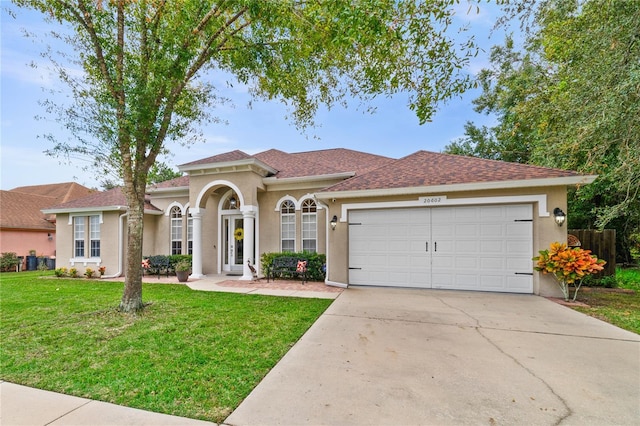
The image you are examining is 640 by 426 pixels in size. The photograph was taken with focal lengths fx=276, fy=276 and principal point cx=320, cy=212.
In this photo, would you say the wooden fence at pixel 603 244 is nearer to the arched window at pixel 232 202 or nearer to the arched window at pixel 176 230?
the arched window at pixel 232 202

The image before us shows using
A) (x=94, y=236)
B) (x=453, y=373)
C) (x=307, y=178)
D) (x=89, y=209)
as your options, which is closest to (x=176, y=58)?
(x=307, y=178)

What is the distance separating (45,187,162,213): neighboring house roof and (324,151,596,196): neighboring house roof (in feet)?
29.6

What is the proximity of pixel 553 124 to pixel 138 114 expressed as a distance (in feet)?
39.3

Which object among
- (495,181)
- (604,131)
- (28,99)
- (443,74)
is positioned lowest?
(495,181)

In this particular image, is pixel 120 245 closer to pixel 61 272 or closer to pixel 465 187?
pixel 61 272

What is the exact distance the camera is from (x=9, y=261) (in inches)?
614

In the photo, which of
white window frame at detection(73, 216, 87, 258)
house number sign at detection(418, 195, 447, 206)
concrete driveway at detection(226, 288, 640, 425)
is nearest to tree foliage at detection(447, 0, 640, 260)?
house number sign at detection(418, 195, 447, 206)

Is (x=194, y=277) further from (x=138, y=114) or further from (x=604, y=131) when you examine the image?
(x=604, y=131)

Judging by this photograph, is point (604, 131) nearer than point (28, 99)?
No

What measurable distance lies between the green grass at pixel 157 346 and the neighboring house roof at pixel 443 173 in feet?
13.4

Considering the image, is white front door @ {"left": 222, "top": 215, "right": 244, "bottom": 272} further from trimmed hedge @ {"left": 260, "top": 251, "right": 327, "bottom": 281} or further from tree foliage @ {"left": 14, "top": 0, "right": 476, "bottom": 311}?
tree foliage @ {"left": 14, "top": 0, "right": 476, "bottom": 311}

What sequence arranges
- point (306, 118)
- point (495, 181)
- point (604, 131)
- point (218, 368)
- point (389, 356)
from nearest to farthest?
point (218, 368), point (389, 356), point (604, 131), point (495, 181), point (306, 118)

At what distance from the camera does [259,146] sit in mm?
17094

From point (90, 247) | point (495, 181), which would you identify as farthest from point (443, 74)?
point (90, 247)
